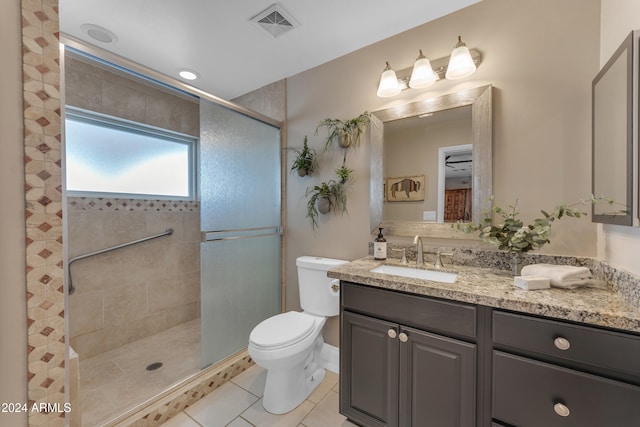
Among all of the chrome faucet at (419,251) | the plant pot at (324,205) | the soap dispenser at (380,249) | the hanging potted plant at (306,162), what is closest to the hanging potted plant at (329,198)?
the plant pot at (324,205)

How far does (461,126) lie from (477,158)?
8.7 inches

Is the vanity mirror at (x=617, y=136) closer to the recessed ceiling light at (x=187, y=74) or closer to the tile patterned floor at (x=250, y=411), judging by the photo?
the tile patterned floor at (x=250, y=411)

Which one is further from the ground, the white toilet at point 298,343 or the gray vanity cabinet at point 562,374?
the gray vanity cabinet at point 562,374

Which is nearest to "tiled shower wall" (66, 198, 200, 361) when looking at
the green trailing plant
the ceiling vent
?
the green trailing plant

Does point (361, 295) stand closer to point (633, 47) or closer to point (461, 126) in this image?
point (461, 126)

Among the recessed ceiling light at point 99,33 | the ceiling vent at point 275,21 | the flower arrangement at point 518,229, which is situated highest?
the ceiling vent at point 275,21

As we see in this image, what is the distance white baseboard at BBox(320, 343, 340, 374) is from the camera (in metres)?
1.92

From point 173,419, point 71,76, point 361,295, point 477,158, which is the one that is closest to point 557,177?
point 477,158

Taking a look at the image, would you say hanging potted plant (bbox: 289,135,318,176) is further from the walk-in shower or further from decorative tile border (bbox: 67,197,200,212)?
decorative tile border (bbox: 67,197,200,212)

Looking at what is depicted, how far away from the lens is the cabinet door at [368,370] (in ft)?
3.97

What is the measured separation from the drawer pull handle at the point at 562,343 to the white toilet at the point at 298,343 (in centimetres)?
108

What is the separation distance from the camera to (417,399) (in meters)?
1.14

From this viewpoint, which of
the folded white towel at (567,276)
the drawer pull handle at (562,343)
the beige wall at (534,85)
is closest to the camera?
the drawer pull handle at (562,343)

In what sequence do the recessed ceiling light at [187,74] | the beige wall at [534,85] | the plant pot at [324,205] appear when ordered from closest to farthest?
the beige wall at [534,85]
the plant pot at [324,205]
the recessed ceiling light at [187,74]
